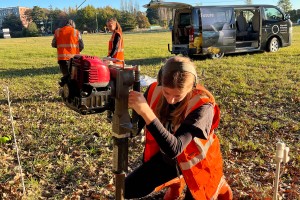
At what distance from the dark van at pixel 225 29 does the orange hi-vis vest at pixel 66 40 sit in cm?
502

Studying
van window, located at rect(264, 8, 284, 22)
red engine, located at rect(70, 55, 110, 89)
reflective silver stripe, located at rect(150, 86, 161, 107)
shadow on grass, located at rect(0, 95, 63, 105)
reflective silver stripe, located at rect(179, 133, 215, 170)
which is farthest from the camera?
van window, located at rect(264, 8, 284, 22)

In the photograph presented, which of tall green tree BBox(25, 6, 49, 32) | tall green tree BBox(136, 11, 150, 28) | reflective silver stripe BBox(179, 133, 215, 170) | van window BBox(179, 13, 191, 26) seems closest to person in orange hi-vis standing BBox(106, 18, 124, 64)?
reflective silver stripe BBox(179, 133, 215, 170)

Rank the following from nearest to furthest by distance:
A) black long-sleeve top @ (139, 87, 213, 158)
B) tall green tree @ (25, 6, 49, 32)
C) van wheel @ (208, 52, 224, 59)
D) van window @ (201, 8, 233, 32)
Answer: black long-sleeve top @ (139, 87, 213, 158)
van window @ (201, 8, 233, 32)
van wheel @ (208, 52, 224, 59)
tall green tree @ (25, 6, 49, 32)

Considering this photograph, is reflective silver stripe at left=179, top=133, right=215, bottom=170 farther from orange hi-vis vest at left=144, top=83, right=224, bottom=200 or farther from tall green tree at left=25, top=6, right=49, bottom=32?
tall green tree at left=25, top=6, right=49, bottom=32

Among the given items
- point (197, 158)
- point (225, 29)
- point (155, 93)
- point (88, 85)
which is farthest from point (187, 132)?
point (225, 29)

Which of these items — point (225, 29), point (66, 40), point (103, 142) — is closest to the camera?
point (103, 142)

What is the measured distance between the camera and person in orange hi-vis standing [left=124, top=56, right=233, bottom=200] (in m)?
2.14

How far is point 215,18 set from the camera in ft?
39.4

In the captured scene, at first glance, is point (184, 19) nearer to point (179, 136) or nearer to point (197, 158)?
point (197, 158)

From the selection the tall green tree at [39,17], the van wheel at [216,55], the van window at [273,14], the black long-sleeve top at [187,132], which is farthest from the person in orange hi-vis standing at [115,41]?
the tall green tree at [39,17]

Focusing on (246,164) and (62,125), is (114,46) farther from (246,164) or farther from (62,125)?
(246,164)

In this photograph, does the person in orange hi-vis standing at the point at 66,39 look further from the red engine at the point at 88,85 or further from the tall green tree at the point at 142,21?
the tall green tree at the point at 142,21

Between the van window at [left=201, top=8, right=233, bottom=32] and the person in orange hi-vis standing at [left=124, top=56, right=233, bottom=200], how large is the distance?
30.9 feet

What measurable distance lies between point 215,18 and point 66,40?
6.31 metres
